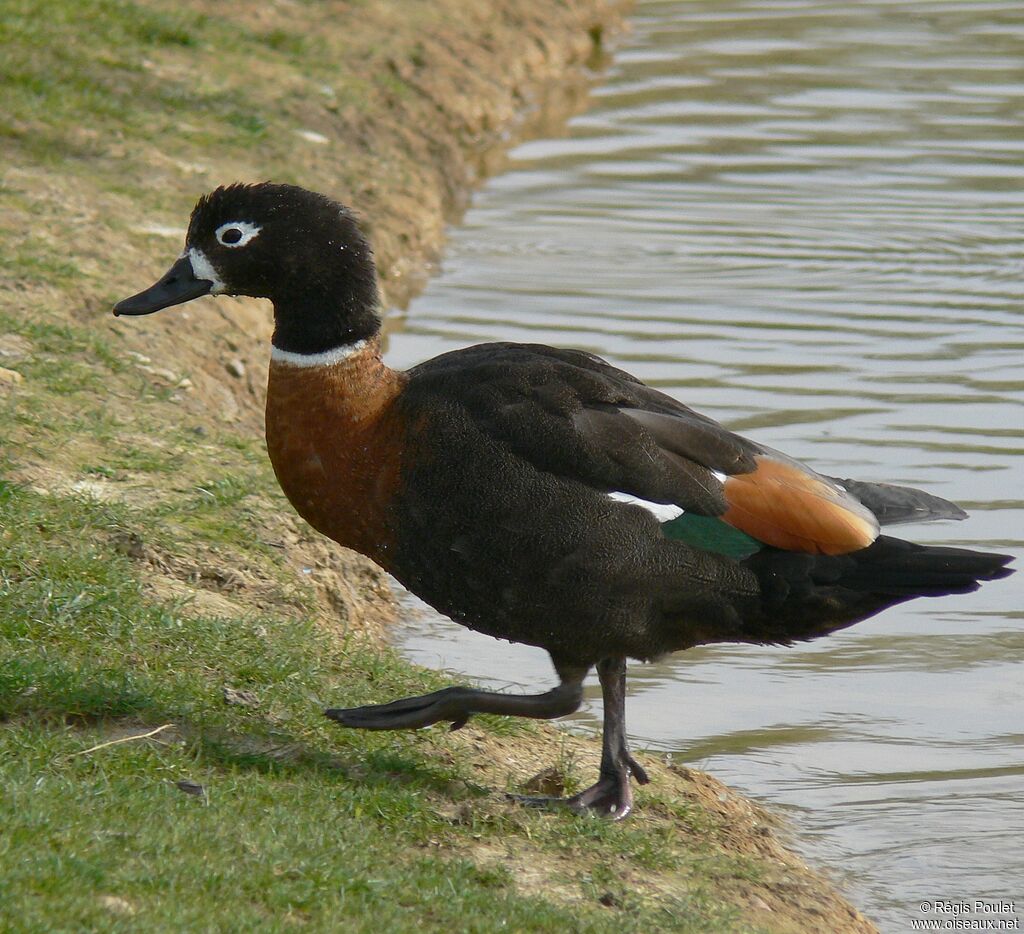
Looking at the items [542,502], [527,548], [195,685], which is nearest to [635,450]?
[542,502]

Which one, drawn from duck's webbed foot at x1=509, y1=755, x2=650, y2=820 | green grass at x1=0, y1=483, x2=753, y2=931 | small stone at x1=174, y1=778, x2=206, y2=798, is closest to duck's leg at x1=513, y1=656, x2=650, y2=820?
duck's webbed foot at x1=509, y1=755, x2=650, y2=820

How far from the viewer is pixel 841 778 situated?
606 centimetres

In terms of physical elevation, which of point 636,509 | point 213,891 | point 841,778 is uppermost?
point 636,509

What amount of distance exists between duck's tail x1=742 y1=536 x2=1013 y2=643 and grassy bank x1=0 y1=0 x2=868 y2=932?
2.40 ft

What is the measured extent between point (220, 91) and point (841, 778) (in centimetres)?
711

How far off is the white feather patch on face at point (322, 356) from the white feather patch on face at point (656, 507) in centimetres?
87

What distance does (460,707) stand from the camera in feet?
16.8

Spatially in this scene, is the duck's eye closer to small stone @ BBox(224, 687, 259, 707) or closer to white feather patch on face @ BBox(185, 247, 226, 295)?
white feather patch on face @ BBox(185, 247, 226, 295)

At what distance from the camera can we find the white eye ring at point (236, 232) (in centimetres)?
532

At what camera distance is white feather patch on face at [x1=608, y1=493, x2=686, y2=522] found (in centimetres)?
500

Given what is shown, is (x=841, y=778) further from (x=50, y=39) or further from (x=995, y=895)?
(x=50, y=39)

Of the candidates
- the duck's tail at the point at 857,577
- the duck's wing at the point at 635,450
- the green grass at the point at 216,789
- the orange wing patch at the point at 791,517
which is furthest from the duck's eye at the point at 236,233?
the duck's tail at the point at 857,577

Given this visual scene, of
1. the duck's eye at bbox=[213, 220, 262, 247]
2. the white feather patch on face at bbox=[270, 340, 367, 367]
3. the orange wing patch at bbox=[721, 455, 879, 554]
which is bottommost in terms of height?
the orange wing patch at bbox=[721, 455, 879, 554]

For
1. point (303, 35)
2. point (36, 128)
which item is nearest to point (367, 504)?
point (36, 128)
